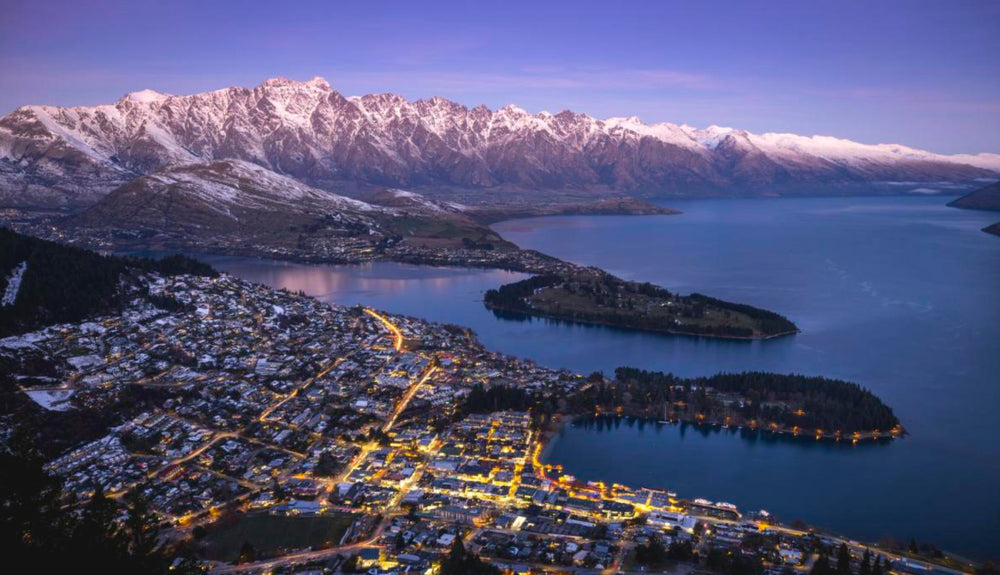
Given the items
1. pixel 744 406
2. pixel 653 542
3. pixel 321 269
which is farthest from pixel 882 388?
pixel 321 269

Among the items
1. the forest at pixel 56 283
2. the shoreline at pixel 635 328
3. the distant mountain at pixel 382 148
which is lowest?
the shoreline at pixel 635 328

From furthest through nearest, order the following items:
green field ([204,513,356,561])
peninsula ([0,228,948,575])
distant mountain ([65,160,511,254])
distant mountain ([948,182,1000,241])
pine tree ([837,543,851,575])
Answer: distant mountain ([948,182,1000,241]) → distant mountain ([65,160,511,254]) → green field ([204,513,356,561]) → peninsula ([0,228,948,575]) → pine tree ([837,543,851,575])

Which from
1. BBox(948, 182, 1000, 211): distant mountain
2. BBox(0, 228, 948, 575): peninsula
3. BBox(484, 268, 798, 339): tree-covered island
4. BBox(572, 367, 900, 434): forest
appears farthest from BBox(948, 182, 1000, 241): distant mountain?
BBox(0, 228, 948, 575): peninsula

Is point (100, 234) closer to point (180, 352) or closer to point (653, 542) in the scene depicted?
point (180, 352)

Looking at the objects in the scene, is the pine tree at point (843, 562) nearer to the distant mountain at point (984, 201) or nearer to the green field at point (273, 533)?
the green field at point (273, 533)

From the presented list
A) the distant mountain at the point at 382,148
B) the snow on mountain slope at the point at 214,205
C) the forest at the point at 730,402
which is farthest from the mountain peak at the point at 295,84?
the forest at the point at 730,402

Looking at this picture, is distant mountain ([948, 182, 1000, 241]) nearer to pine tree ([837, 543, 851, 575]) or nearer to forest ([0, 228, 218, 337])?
pine tree ([837, 543, 851, 575])
